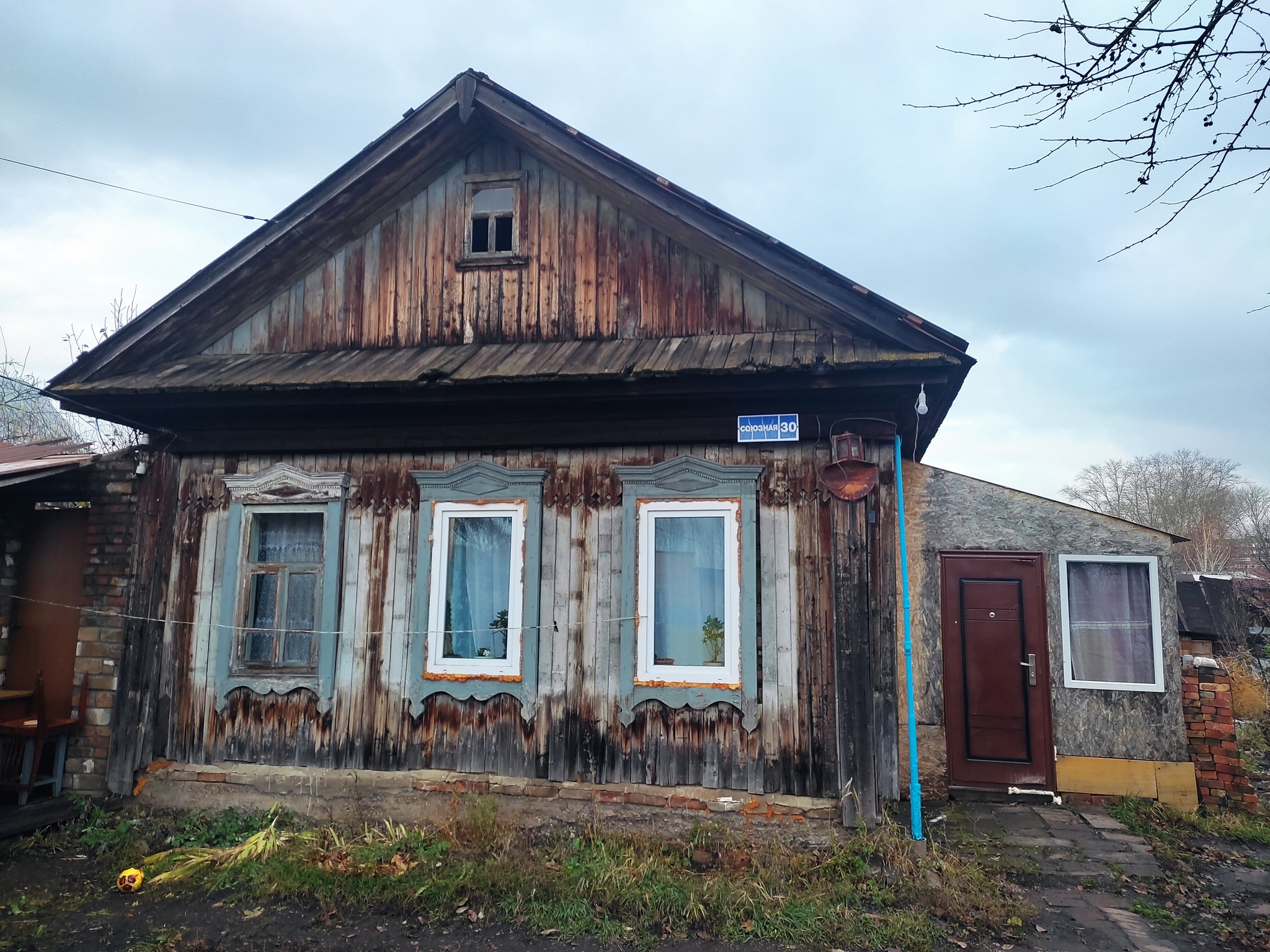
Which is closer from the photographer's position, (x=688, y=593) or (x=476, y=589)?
(x=688, y=593)

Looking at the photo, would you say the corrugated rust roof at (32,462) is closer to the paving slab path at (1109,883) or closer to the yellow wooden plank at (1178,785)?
the paving slab path at (1109,883)

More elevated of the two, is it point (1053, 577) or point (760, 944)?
point (1053, 577)

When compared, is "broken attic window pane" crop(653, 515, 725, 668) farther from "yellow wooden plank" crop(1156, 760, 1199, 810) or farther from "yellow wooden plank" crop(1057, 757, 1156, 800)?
"yellow wooden plank" crop(1156, 760, 1199, 810)

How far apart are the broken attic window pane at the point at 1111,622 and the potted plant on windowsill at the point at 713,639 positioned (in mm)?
4023

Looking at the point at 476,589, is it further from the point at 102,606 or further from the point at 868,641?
the point at 102,606

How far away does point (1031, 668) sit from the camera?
7426mm

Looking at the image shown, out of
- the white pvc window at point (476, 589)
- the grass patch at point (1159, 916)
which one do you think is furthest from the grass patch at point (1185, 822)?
the white pvc window at point (476, 589)

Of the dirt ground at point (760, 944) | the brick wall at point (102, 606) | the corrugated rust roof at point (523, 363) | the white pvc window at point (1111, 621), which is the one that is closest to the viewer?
the dirt ground at point (760, 944)

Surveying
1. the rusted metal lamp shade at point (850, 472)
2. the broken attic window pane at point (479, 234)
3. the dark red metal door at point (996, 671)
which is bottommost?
the dark red metal door at point (996, 671)

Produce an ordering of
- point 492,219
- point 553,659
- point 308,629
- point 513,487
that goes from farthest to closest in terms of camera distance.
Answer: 1. point 492,219
2. point 308,629
3. point 513,487
4. point 553,659

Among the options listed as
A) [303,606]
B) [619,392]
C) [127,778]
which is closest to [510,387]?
[619,392]

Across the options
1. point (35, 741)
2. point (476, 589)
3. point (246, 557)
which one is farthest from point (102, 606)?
point (476, 589)

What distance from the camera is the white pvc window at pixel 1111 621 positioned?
24.0ft

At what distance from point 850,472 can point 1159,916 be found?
132 inches
